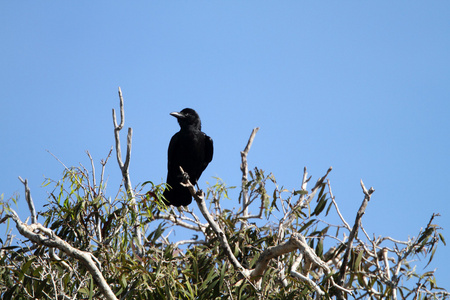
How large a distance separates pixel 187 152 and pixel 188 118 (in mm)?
534

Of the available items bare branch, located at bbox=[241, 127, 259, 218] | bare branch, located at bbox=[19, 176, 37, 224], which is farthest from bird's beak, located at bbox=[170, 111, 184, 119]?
bare branch, located at bbox=[19, 176, 37, 224]

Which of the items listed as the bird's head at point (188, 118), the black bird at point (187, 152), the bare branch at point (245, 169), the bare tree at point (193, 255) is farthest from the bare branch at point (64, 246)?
the bird's head at point (188, 118)

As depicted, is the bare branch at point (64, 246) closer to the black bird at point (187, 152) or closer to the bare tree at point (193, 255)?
the bare tree at point (193, 255)

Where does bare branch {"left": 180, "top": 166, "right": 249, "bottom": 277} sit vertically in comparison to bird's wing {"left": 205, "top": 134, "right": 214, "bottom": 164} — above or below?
below

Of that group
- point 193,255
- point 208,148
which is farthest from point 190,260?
point 208,148

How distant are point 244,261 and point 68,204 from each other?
5.39ft

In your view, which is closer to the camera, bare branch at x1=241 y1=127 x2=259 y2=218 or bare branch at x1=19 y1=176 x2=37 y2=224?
bare branch at x1=19 y1=176 x2=37 y2=224

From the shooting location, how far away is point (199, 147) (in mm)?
7254

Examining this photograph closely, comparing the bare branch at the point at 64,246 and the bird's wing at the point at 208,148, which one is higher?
the bird's wing at the point at 208,148

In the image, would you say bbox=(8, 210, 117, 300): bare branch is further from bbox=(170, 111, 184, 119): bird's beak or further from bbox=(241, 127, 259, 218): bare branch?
bbox=(170, 111, 184, 119): bird's beak

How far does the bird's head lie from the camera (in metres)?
7.41

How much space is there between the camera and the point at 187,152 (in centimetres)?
713

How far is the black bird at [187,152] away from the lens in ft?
23.0

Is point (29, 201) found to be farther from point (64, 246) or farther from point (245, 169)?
point (245, 169)
